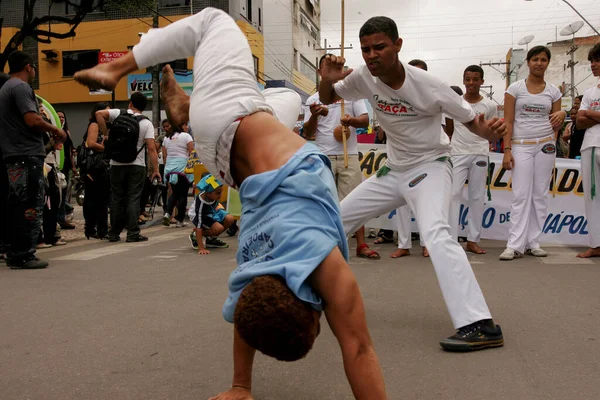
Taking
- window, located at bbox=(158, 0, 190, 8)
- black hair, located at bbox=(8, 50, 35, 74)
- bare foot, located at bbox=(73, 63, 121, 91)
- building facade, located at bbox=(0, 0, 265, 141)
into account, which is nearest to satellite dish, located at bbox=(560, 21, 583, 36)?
building facade, located at bbox=(0, 0, 265, 141)

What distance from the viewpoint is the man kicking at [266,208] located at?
6.94 ft

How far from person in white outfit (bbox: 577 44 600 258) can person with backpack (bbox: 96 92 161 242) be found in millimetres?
5764

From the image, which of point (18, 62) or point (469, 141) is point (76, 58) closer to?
point (18, 62)

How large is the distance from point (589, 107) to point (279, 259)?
612 centimetres

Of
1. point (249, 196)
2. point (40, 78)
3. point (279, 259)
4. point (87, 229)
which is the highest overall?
point (40, 78)

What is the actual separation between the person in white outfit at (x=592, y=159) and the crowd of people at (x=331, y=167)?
13 mm

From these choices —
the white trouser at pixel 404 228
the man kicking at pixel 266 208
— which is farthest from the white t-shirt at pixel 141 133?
the man kicking at pixel 266 208

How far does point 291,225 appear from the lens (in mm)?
2311

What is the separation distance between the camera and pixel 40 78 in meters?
35.3

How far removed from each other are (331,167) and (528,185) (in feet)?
12.0

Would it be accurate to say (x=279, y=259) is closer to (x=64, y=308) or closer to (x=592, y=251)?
(x=64, y=308)

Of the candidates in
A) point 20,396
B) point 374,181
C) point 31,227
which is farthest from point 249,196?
point 31,227

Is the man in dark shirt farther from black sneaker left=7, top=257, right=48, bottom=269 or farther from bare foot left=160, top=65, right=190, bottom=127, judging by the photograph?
bare foot left=160, top=65, right=190, bottom=127

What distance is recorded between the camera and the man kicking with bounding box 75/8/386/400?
2115mm
